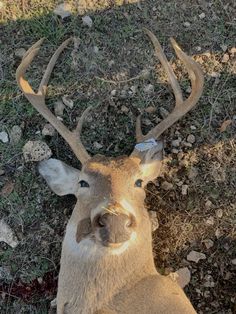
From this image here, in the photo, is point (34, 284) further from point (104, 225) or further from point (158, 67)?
point (158, 67)

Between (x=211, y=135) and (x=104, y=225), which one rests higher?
(x=104, y=225)

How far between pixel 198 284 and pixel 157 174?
108cm

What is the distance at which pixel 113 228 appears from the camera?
15.7 feet

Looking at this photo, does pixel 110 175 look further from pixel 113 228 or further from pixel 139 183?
pixel 113 228

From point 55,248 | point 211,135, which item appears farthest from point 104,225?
point 211,135

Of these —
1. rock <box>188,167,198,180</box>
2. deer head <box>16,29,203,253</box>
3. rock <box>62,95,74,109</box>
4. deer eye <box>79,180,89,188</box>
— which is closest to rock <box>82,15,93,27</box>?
deer head <box>16,29,203,253</box>

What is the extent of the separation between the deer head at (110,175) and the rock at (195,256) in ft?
2.76

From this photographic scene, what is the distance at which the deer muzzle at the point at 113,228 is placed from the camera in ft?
15.7

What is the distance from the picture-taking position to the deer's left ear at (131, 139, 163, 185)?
5.69 metres

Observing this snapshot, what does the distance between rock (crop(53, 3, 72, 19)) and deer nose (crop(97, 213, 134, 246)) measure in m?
2.33

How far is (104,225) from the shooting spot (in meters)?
4.81

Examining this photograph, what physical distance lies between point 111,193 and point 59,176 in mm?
906

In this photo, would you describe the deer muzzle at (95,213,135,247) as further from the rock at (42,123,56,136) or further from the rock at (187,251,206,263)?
the rock at (42,123,56,136)

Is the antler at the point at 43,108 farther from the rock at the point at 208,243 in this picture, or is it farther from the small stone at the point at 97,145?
the rock at the point at 208,243
